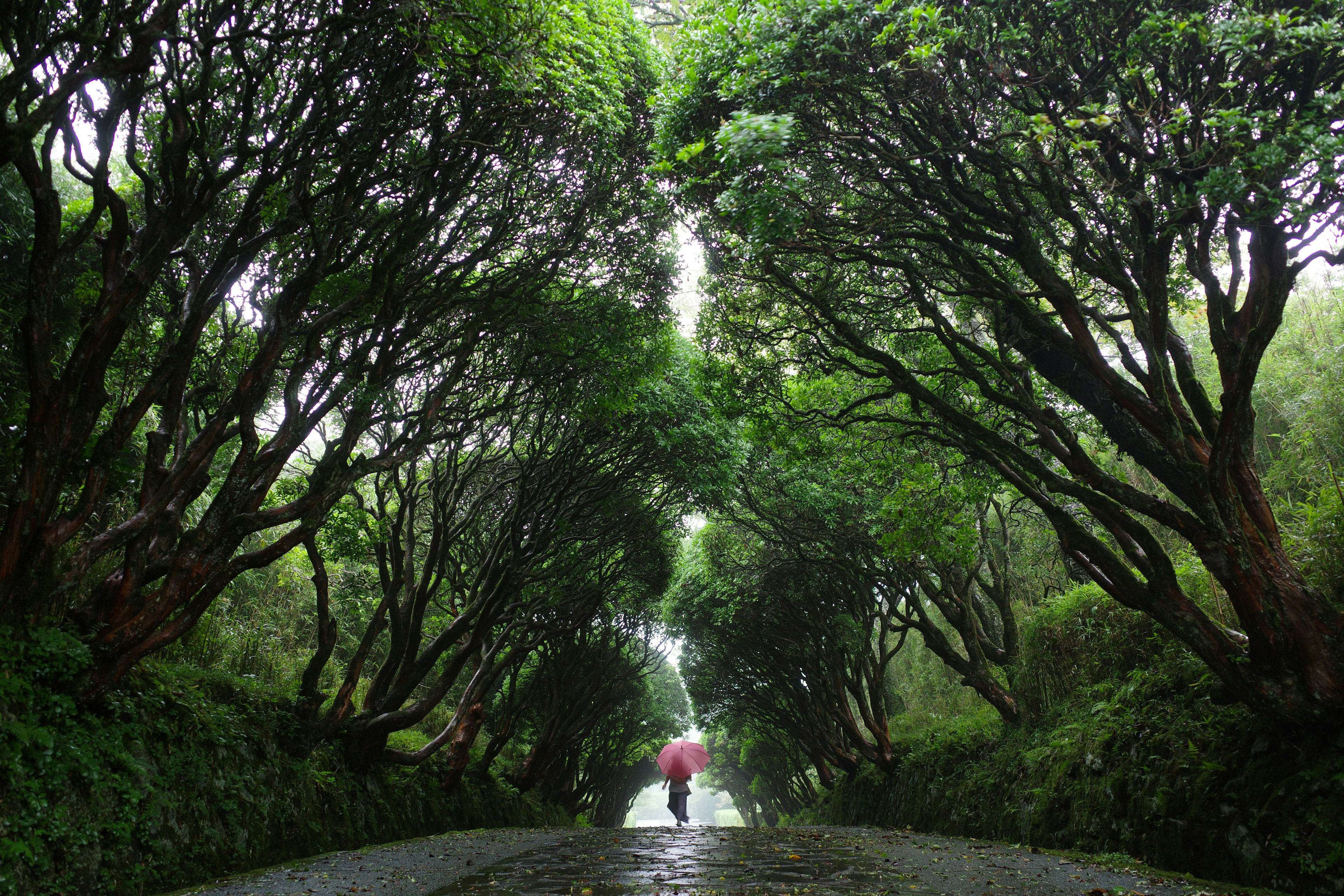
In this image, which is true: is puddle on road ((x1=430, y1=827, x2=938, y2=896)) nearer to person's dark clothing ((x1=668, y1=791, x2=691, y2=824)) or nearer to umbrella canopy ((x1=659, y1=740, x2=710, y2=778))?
umbrella canopy ((x1=659, y1=740, x2=710, y2=778))

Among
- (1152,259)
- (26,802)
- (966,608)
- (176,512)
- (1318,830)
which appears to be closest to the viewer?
(26,802)

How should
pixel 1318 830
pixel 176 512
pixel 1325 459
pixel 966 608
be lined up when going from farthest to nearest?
1. pixel 966 608
2. pixel 1325 459
3. pixel 176 512
4. pixel 1318 830

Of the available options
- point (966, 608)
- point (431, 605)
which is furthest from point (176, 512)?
point (431, 605)

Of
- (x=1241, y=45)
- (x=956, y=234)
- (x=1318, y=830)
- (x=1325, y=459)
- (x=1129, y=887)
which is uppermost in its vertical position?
(x=956, y=234)

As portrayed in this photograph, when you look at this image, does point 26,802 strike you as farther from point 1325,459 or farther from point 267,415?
point 1325,459

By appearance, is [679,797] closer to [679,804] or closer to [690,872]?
[679,804]

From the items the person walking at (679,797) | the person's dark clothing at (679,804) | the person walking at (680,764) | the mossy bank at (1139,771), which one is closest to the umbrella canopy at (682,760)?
the person walking at (680,764)

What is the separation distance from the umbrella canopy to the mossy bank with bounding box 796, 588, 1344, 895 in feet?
31.3

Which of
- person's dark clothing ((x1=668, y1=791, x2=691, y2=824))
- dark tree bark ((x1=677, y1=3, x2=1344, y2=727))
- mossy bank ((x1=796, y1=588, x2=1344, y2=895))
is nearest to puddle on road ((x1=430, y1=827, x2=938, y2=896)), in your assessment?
mossy bank ((x1=796, y1=588, x2=1344, y2=895))

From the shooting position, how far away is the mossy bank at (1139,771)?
204 inches

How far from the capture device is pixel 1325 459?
955cm

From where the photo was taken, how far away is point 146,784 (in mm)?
5352

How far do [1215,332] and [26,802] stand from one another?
914cm

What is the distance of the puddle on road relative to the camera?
16.5 ft
